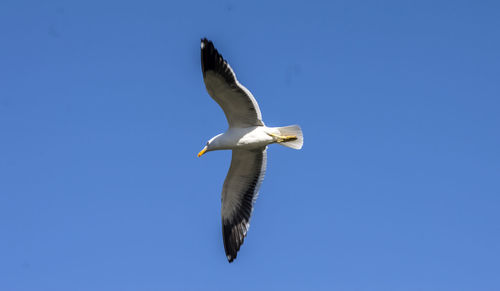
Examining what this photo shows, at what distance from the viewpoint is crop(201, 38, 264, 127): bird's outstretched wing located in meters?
11.0

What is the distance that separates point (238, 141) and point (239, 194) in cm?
144

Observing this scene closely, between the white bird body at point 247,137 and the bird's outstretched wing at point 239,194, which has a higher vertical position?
the white bird body at point 247,137

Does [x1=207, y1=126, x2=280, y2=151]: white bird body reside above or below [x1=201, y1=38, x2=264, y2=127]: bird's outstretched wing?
below

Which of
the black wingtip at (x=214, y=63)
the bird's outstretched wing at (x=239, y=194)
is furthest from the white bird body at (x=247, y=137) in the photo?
the black wingtip at (x=214, y=63)

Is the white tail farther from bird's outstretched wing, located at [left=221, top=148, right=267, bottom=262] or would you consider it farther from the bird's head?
the bird's head

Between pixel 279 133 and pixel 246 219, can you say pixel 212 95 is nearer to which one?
pixel 279 133

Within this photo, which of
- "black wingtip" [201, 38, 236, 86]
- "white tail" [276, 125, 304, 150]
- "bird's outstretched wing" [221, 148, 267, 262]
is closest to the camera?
"black wingtip" [201, 38, 236, 86]

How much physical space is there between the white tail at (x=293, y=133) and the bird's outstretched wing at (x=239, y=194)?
667 mm

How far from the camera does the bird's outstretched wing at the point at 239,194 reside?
41.4 feet

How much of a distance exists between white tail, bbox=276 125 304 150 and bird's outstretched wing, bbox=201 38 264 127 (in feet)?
1.36

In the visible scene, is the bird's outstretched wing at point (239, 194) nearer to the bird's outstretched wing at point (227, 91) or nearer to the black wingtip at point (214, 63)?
the bird's outstretched wing at point (227, 91)

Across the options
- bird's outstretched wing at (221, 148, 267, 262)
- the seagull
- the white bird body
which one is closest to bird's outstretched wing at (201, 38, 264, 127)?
the seagull

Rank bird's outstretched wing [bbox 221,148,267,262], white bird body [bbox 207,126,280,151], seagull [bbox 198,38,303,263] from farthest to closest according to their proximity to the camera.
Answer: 1. bird's outstretched wing [bbox 221,148,267,262]
2. white bird body [bbox 207,126,280,151]
3. seagull [bbox 198,38,303,263]

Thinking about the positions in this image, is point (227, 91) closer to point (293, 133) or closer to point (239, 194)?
point (293, 133)
